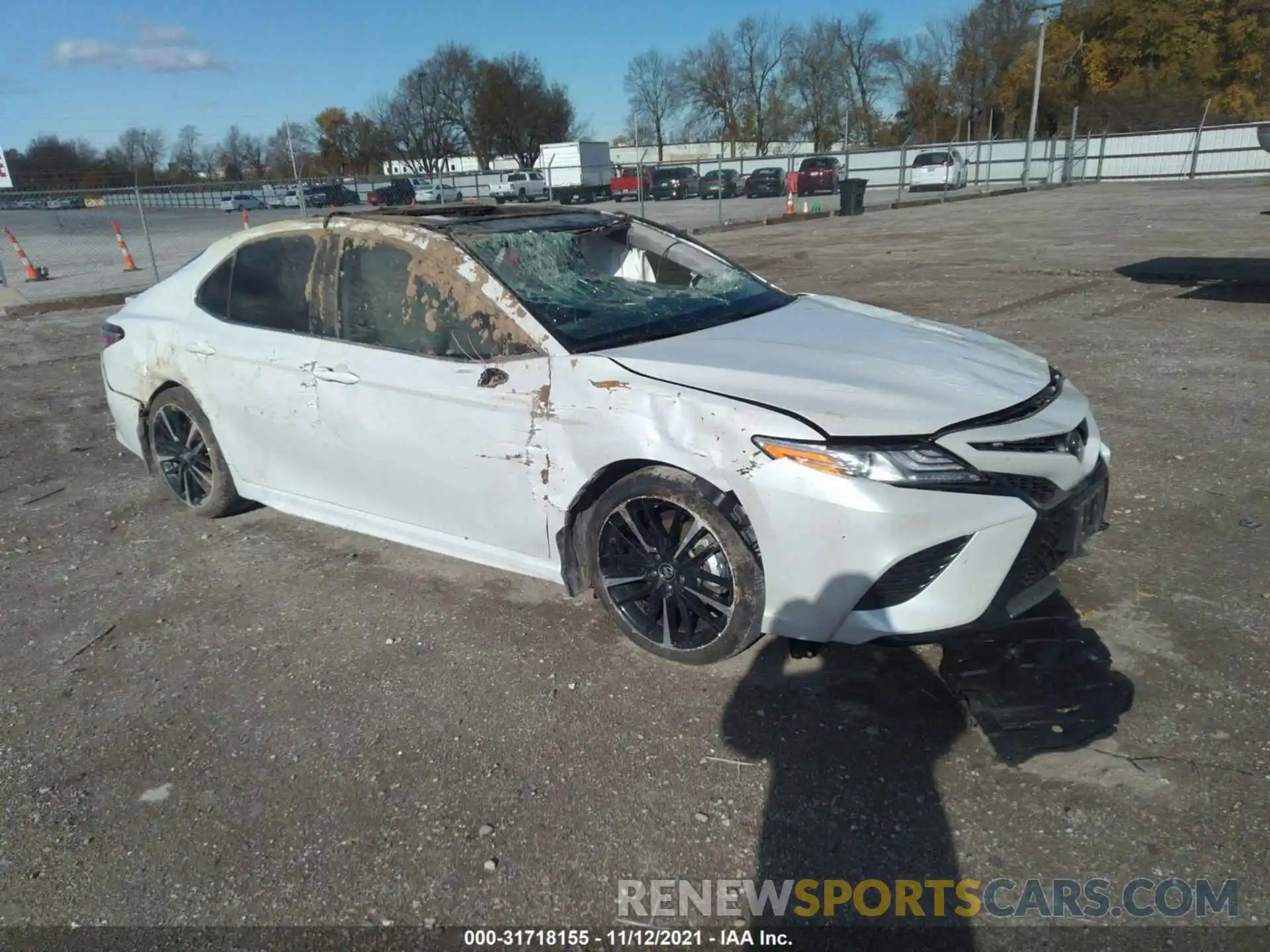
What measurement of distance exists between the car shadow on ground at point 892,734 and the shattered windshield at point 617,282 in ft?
4.46

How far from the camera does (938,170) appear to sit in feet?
121

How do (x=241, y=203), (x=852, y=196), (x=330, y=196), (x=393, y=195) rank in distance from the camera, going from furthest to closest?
(x=241, y=203), (x=330, y=196), (x=393, y=195), (x=852, y=196)

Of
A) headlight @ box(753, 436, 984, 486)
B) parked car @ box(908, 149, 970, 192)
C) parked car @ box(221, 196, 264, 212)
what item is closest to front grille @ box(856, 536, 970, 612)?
headlight @ box(753, 436, 984, 486)

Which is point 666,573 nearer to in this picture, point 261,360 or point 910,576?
point 910,576

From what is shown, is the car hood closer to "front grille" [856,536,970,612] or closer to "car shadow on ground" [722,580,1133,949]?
"front grille" [856,536,970,612]

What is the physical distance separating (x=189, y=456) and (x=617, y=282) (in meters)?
2.52

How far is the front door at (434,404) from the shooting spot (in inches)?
130

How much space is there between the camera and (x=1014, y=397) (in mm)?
2990

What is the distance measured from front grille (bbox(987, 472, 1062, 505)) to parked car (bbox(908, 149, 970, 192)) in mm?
37068

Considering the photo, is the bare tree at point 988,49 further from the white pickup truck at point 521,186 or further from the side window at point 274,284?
the side window at point 274,284

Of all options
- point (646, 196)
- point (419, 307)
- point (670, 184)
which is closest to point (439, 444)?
point (419, 307)

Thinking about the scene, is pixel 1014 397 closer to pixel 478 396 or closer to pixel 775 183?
pixel 478 396

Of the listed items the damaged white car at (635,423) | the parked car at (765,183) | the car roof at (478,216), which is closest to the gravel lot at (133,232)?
the parked car at (765,183)

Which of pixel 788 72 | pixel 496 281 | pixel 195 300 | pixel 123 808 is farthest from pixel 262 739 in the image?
pixel 788 72
